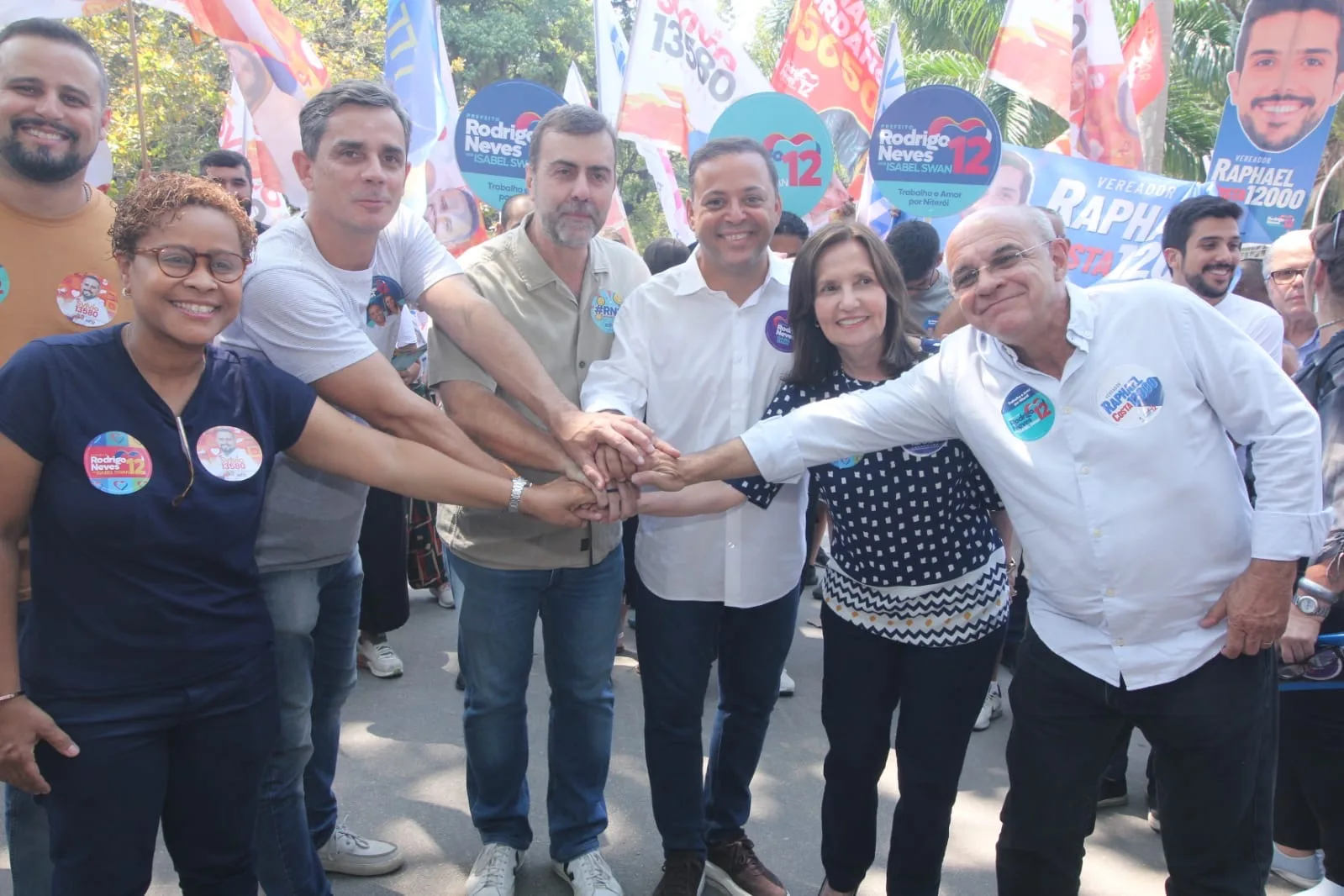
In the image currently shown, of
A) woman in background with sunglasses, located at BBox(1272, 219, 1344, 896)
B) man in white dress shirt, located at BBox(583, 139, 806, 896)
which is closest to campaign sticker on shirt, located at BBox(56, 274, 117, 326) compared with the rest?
man in white dress shirt, located at BBox(583, 139, 806, 896)

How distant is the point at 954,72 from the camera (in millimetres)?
17297

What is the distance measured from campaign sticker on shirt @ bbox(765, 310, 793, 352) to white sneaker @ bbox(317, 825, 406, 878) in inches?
81.0

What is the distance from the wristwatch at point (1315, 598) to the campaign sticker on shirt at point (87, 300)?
Result: 123 inches

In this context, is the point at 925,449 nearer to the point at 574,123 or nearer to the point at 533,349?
the point at 533,349

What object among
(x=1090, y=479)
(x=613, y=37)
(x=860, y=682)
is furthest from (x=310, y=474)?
(x=613, y=37)

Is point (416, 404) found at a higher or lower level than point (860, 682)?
higher

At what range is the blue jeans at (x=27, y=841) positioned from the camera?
86.7 inches

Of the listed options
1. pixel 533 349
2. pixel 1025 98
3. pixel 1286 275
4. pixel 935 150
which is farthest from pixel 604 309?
pixel 1025 98

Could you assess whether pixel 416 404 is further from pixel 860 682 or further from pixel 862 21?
pixel 862 21

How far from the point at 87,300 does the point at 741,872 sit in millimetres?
2456

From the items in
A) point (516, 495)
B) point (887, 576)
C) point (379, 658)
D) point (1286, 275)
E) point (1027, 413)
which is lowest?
point (379, 658)

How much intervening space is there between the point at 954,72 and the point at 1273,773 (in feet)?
56.7

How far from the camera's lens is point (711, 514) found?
2760 millimetres

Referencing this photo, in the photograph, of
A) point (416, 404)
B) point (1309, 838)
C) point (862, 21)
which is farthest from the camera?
point (862, 21)
